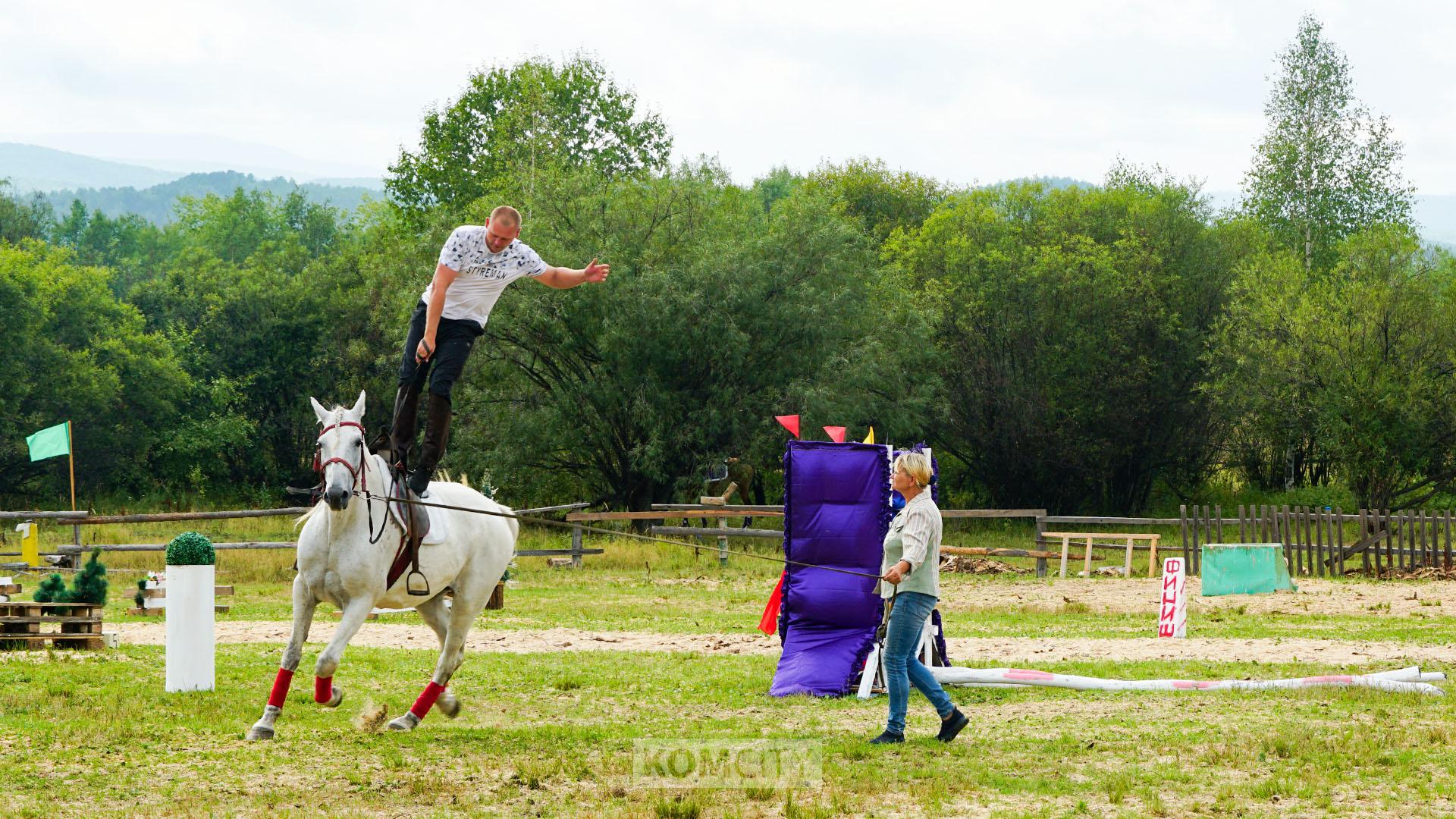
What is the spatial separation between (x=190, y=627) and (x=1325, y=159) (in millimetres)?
46275

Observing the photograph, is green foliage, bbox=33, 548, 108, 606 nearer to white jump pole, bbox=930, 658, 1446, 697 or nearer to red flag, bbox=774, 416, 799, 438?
red flag, bbox=774, 416, 799, 438

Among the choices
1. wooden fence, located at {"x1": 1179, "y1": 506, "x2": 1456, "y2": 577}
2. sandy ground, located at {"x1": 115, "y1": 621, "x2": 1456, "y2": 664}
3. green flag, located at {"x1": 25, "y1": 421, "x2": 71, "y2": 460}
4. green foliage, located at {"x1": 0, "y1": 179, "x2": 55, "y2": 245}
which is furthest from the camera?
green foliage, located at {"x1": 0, "y1": 179, "x2": 55, "y2": 245}

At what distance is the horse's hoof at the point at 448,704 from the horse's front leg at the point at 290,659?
1.05 metres

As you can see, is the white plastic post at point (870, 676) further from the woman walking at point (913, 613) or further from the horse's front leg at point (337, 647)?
the horse's front leg at point (337, 647)

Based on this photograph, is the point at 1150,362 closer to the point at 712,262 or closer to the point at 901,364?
the point at 901,364

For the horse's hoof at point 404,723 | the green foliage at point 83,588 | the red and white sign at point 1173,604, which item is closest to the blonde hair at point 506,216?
the horse's hoof at point 404,723

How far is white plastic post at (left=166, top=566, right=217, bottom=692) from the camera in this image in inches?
402

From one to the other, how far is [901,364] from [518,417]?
1125 centimetres

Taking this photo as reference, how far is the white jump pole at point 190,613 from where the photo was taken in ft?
33.4

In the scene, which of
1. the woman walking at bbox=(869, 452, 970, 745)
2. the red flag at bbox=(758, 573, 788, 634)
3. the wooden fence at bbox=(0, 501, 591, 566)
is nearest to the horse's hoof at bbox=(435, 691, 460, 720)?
the woman walking at bbox=(869, 452, 970, 745)

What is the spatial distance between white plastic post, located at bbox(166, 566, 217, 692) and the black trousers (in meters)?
2.56

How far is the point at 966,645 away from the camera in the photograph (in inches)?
563

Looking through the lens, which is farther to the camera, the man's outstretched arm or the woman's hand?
the man's outstretched arm

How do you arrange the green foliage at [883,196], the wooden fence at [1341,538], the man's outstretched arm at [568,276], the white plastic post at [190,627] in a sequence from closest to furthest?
1. the man's outstretched arm at [568,276]
2. the white plastic post at [190,627]
3. the wooden fence at [1341,538]
4. the green foliage at [883,196]
